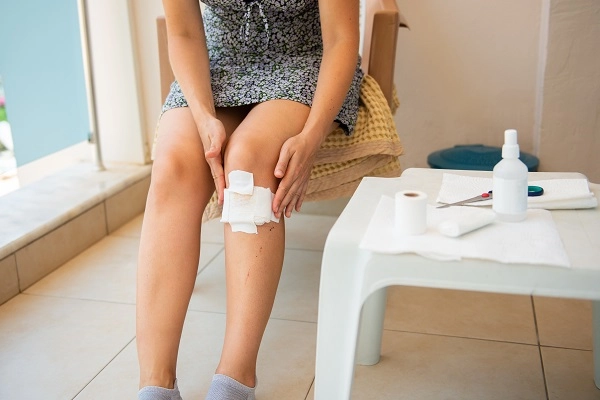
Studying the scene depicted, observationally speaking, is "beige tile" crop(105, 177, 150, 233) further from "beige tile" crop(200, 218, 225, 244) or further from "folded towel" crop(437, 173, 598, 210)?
"folded towel" crop(437, 173, 598, 210)

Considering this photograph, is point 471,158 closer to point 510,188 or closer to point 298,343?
point 298,343

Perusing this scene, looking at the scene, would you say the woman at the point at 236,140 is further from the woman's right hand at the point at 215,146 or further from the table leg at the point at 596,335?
the table leg at the point at 596,335

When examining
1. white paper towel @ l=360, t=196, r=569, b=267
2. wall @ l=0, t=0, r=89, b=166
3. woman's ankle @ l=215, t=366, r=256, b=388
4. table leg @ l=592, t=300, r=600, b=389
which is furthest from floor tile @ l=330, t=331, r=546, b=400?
wall @ l=0, t=0, r=89, b=166

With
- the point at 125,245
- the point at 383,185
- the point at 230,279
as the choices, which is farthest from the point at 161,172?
the point at 125,245

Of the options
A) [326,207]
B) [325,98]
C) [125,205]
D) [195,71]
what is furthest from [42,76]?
[325,98]

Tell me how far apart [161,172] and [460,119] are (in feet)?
4.17

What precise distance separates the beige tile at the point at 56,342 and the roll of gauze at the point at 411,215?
0.81m

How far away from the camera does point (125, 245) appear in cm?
228

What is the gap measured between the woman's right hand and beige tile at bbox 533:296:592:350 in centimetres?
80

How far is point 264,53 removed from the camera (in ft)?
5.53

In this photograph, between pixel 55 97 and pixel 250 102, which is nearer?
pixel 250 102

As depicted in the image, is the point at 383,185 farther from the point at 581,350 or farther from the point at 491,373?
the point at 581,350

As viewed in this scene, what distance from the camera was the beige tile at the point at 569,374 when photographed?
4.77 ft

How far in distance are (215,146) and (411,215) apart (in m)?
0.50
